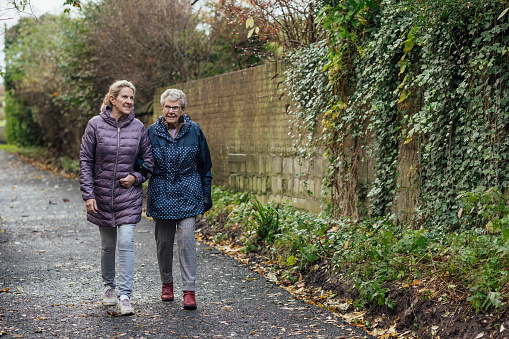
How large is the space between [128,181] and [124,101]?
28.6 inches

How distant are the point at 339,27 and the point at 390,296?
11.7 ft

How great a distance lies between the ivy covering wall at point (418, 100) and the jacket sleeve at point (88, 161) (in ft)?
10.3

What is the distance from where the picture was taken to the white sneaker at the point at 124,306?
4.92 m

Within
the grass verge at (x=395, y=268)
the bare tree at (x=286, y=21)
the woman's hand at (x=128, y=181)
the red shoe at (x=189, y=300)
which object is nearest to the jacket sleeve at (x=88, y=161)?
the woman's hand at (x=128, y=181)

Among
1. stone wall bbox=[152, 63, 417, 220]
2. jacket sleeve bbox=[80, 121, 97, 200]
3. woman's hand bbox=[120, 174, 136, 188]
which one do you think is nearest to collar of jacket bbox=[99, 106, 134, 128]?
jacket sleeve bbox=[80, 121, 97, 200]

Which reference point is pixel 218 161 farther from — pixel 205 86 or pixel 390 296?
pixel 390 296

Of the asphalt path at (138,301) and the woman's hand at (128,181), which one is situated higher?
the woman's hand at (128,181)

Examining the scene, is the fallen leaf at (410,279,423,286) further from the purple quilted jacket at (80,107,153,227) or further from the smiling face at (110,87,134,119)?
the smiling face at (110,87,134,119)

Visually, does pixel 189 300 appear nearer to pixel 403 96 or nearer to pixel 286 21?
pixel 403 96

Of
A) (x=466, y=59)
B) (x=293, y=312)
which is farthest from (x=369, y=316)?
(x=466, y=59)

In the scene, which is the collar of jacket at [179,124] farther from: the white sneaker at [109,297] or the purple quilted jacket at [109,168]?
the white sneaker at [109,297]

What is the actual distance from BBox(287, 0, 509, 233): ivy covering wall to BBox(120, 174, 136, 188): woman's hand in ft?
9.34

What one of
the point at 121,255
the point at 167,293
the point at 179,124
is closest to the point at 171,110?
the point at 179,124

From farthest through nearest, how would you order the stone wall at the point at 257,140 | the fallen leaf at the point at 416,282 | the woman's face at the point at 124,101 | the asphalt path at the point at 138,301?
1. the stone wall at the point at 257,140
2. the woman's face at the point at 124,101
3. the fallen leaf at the point at 416,282
4. the asphalt path at the point at 138,301
